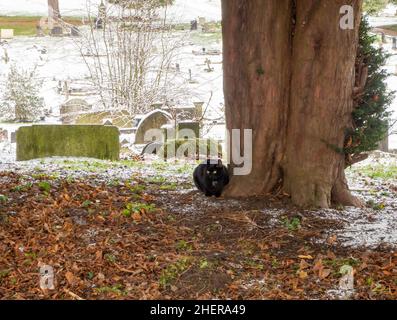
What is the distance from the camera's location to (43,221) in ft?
20.5

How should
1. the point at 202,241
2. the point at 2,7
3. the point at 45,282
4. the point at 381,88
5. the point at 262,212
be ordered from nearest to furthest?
the point at 45,282
the point at 202,241
the point at 262,212
the point at 381,88
the point at 2,7

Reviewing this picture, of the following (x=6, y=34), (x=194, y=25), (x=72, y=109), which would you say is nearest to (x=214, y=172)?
(x=72, y=109)

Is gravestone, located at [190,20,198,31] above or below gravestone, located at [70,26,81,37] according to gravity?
above

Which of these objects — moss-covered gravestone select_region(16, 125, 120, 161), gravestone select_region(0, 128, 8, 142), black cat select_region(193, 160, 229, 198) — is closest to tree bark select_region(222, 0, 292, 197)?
black cat select_region(193, 160, 229, 198)

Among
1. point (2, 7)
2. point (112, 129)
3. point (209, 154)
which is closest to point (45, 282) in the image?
point (112, 129)

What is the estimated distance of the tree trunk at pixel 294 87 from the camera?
6746 millimetres

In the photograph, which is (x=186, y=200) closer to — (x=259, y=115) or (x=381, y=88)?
(x=259, y=115)

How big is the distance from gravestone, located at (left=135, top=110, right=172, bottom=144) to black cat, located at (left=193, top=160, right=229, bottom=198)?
755cm

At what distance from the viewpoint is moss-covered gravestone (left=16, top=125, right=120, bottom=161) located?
39.5 ft

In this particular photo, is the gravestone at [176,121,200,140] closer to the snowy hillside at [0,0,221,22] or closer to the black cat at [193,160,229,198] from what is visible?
the black cat at [193,160,229,198]

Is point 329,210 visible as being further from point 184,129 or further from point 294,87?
point 184,129

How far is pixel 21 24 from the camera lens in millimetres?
35375
